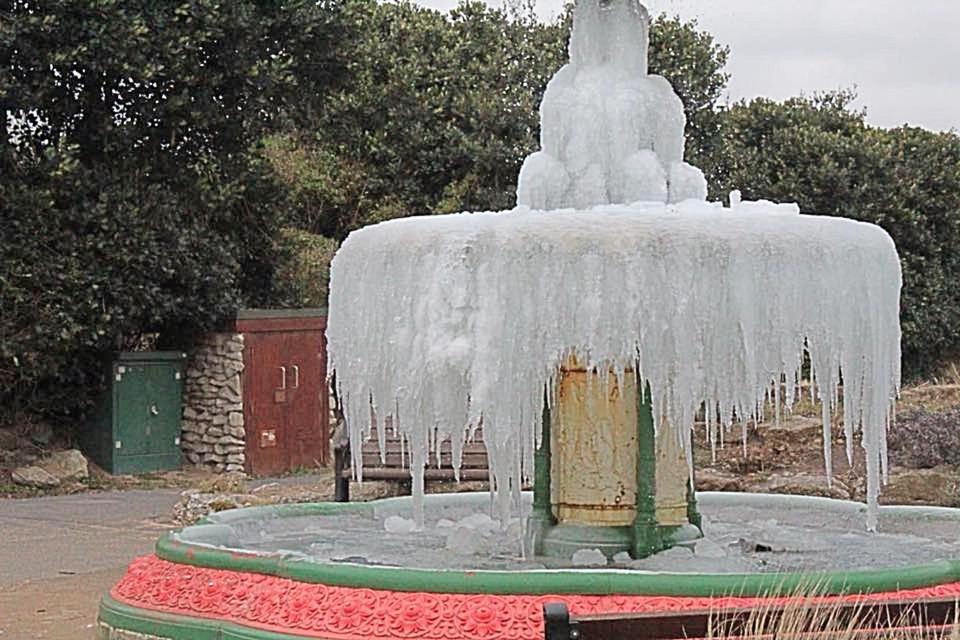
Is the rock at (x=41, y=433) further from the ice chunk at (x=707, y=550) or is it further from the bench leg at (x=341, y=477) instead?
the ice chunk at (x=707, y=550)

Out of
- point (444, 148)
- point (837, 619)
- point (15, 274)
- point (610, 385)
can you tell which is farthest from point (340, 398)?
point (444, 148)

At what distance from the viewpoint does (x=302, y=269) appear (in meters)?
23.1

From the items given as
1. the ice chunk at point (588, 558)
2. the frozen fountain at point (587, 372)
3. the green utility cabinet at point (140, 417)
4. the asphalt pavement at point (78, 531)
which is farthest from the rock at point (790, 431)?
the ice chunk at point (588, 558)

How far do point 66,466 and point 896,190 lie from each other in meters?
15.8

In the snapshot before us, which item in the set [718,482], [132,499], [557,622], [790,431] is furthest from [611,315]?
[132,499]

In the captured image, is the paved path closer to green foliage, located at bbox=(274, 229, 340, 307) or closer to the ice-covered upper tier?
the ice-covered upper tier

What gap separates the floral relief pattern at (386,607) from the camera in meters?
6.02

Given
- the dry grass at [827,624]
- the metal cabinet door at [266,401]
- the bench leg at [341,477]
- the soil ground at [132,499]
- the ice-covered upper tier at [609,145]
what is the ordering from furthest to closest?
the metal cabinet door at [266,401]
the bench leg at [341,477]
the soil ground at [132,499]
the ice-covered upper tier at [609,145]
the dry grass at [827,624]

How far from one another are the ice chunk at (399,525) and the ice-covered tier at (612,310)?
2014mm

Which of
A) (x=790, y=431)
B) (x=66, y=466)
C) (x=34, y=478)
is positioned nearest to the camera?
(x=790, y=431)

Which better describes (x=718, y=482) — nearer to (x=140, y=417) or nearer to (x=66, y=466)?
(x=66, y=466)

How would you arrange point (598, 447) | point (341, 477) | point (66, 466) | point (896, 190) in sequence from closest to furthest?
point (598, 447) → point (341, 477) → point (66, 466) → point (896, 190)

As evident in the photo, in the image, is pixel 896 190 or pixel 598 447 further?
pixel 896 190

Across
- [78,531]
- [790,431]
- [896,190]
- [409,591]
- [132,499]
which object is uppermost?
[896,190]
